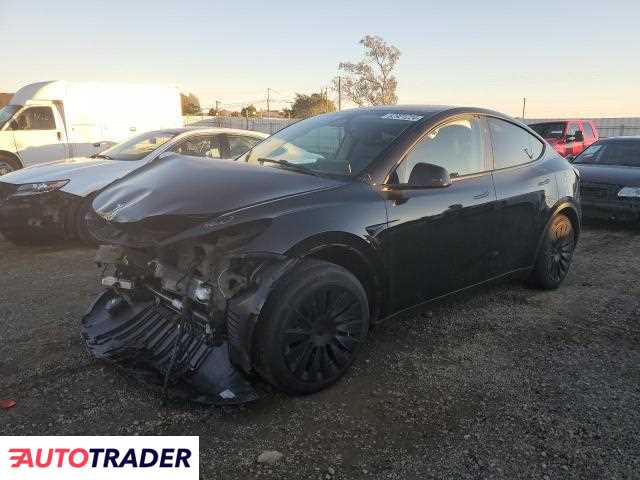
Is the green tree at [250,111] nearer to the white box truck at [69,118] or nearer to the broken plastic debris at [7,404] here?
the white box truck at [69,118]

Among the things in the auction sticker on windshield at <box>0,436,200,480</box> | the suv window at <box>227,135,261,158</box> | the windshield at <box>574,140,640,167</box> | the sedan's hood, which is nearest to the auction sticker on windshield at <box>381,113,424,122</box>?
the auction sticker on windshield at <box>0,436,200,480</box>

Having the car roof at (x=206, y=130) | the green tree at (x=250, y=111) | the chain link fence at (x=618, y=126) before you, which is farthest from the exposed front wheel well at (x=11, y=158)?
the green tree at (x=250, y=111)

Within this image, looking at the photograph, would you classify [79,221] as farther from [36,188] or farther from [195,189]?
[195,189]

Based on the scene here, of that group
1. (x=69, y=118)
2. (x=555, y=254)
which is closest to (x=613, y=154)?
(x=555, y=254)

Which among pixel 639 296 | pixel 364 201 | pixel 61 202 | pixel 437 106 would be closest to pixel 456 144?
pixel 437 106

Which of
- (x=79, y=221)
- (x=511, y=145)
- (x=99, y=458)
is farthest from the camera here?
(x=79, y=221)

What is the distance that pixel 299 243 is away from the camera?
2617 mm

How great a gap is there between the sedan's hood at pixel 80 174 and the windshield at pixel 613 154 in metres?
7.31

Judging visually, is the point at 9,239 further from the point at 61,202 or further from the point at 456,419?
the point at 456,419

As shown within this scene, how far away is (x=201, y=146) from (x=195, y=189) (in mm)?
4352

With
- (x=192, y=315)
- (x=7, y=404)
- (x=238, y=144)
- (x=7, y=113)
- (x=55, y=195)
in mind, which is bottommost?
(x=7, y=404)

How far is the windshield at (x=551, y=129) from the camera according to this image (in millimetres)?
14219

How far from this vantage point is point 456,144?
3598mm

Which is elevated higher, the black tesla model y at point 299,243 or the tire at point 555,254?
the black tesla model y at point 299,243
